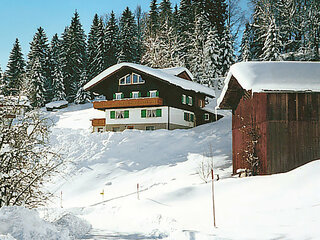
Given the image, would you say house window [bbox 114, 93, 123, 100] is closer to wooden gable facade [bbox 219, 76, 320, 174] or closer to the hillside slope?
the hillside slope

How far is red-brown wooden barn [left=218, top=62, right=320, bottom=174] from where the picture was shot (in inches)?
597

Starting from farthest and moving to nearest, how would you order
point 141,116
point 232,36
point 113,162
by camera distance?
point 232,36
point 141,116
point 113,162

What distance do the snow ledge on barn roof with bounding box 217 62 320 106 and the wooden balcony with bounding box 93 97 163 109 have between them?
19.8 metres

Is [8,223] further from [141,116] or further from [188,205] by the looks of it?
[141,116]

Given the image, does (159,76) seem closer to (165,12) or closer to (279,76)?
(279,76)

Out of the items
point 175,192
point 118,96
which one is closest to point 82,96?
point 118,96

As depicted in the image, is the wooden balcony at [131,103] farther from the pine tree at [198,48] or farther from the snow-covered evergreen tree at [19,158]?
the snow-covered evergreen tree at [19,158]

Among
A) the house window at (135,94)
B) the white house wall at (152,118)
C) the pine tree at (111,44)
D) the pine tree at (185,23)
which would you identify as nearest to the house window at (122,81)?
the house window at (135,94)

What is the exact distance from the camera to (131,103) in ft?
122

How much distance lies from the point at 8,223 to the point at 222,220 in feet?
19.8

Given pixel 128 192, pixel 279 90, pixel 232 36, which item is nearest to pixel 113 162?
pixel 128 192

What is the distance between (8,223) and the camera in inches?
335

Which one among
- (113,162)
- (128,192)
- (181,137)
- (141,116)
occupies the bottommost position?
(128,192)

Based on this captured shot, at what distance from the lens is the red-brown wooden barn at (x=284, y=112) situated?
15.2 metres
